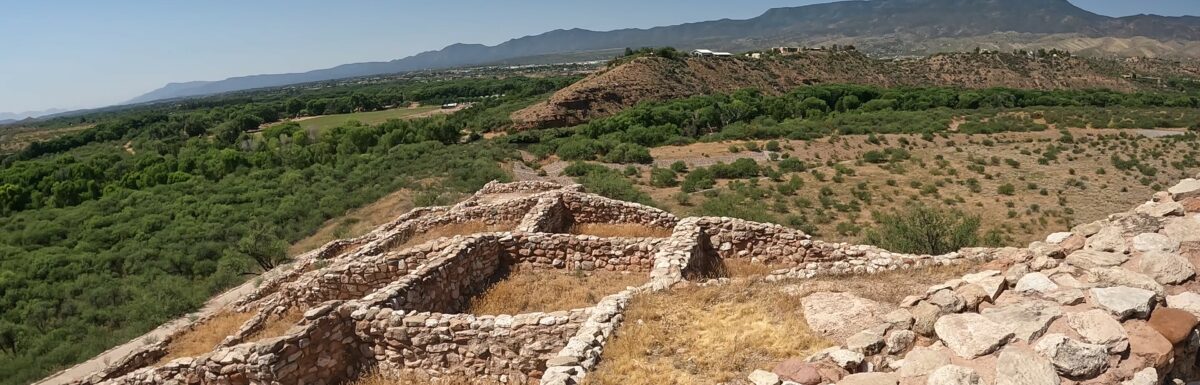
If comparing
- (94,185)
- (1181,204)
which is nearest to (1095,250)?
(1181,204)

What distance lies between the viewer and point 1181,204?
20.7 feet

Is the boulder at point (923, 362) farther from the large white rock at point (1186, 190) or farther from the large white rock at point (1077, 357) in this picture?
the large white rock at point (1186, 190)

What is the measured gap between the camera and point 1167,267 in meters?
5.08

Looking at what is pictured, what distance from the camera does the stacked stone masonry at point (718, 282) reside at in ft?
14.3

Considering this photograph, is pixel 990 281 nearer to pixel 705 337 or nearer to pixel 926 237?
pixel 705 337

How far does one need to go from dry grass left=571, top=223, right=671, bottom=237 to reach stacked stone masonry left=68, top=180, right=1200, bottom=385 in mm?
213

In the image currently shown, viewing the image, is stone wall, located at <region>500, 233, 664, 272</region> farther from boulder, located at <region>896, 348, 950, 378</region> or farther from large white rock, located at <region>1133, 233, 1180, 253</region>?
large white rock, located at <region>1133, 233, 1180, 253</region>

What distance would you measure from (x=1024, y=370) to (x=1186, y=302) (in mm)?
1699

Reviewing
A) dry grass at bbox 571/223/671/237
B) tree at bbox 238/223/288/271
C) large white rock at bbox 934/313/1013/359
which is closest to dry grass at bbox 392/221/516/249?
dry grass at bbox 571/223/671/237

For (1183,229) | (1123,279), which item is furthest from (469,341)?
(1183,229)

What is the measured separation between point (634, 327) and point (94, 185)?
189ft

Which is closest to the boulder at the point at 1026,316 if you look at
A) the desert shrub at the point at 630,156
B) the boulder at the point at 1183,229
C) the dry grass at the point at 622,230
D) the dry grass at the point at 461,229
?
the boulder at the point at 1183,229

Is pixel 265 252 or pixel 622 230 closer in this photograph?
pixel 622 230

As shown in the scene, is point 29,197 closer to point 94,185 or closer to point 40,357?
point 94,185
